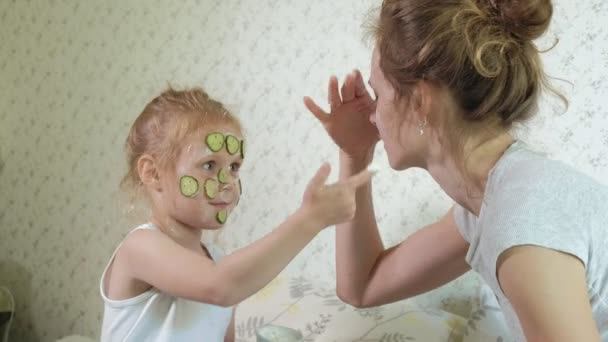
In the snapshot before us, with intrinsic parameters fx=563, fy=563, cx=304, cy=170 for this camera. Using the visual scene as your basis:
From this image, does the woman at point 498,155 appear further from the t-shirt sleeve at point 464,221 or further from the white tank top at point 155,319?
the white tank top at point 155,319

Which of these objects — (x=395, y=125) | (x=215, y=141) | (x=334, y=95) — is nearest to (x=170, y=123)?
(x=215, y=141)

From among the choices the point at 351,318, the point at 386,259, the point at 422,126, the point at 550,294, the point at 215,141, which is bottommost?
the point at 351,318

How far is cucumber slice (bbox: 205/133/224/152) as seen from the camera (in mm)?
1003

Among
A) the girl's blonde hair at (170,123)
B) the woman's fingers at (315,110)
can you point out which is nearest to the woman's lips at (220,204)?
the girl's blonde hair at (170,123)

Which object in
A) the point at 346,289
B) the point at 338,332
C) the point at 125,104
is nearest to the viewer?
the point at 346,289

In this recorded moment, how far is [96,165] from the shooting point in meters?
2.17

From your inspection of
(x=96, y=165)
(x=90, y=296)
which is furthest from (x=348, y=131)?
(x=90, y=296)

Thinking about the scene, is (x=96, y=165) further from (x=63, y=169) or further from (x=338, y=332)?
(x=338, y=332)

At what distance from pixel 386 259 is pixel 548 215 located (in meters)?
0.53

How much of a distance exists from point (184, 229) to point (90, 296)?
4.46ft

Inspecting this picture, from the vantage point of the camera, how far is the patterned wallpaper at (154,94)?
125cm

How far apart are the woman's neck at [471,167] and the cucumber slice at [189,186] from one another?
1.31 feet

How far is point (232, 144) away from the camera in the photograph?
1027 millimetres

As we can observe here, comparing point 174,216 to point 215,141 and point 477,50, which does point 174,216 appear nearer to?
point 215,141
